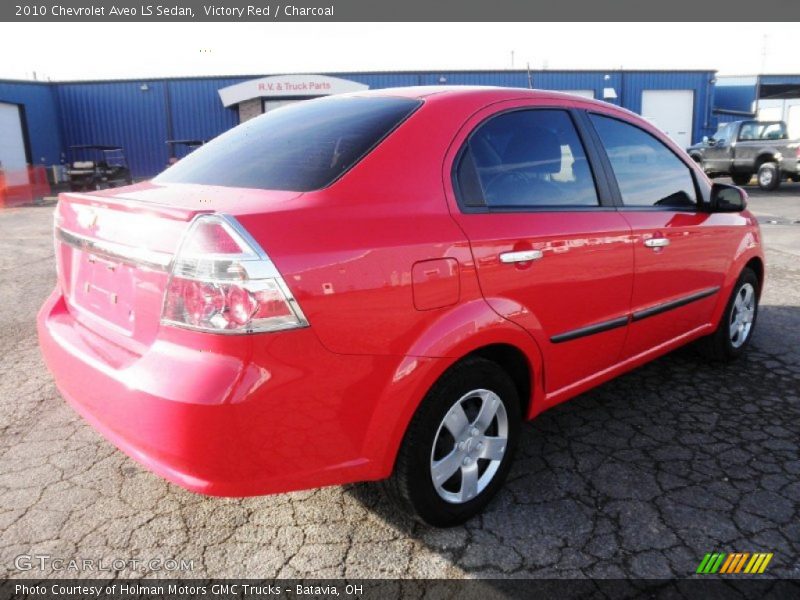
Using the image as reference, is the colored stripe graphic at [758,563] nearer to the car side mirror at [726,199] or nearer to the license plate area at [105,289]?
the car side mirror at [726,199]

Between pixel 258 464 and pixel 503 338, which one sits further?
pixel 503 338

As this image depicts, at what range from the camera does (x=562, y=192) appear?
271 centimetres

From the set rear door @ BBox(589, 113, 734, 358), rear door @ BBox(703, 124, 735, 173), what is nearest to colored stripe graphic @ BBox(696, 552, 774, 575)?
rear door @ BBox(589, 113, 734, 358)

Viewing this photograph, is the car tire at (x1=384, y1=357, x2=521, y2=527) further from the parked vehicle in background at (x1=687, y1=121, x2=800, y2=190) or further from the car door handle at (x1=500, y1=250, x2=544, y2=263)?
the parked vehicle in background at (x1=687, y1=121, x2=800, y2=190)

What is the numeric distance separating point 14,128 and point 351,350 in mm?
30994

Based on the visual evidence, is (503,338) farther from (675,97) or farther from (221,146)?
(675,97)

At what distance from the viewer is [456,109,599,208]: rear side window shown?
235 centimetres

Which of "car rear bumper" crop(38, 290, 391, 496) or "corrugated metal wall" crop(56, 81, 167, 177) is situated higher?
"corrugated metal wall" crop(56, 81, 167, 177)

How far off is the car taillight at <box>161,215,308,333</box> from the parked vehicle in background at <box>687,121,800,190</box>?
60.4ft

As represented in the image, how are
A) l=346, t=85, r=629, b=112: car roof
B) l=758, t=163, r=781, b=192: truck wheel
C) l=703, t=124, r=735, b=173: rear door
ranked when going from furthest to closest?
l=703, t=124, r=735, b=173: rear door
l=758, t=163, r=781, b=192: truck wheel
l=346, t=85, r=629, b=112: car roof

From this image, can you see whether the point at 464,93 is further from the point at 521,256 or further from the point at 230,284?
the point at 230,284

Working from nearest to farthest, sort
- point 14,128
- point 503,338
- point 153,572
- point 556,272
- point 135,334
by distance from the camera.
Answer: point 135,334 → point 153,572 → point 503,338 → point 556,272 → point 14,128

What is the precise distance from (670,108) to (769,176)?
13.4 m

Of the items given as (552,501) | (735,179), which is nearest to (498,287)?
(552,501)
